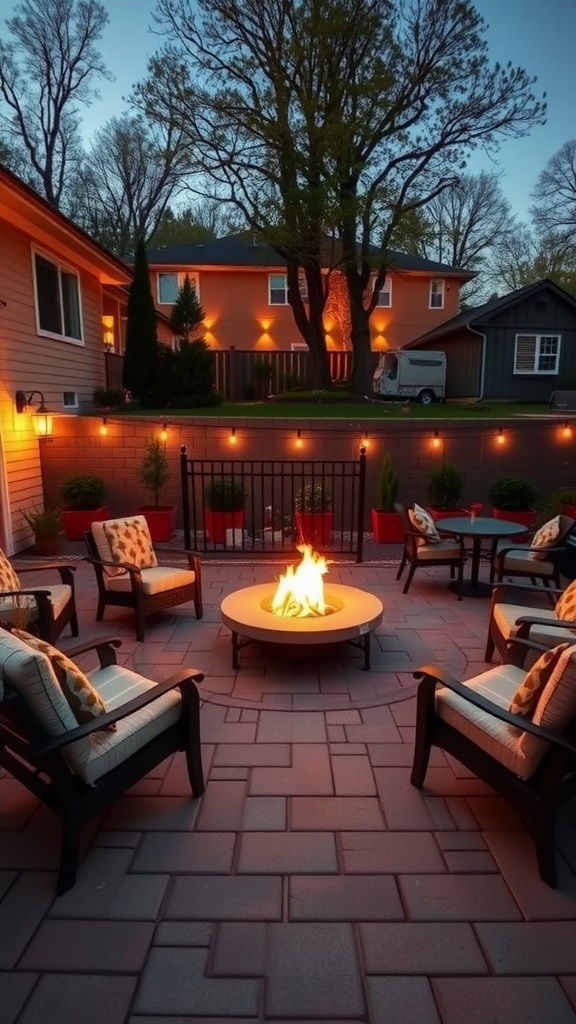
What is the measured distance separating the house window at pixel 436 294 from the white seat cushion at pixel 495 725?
812 inches

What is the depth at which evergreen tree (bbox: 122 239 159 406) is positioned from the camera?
451 inches

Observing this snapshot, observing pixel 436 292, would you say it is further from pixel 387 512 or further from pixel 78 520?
pixel 78 520

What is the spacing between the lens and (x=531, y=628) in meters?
3.30

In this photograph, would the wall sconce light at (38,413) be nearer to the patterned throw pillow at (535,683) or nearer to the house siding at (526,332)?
the patterned throw pillow at (535,683)

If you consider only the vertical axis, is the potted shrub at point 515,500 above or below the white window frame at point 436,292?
below

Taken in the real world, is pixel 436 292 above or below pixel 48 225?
above

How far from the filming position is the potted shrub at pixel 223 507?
703 cm

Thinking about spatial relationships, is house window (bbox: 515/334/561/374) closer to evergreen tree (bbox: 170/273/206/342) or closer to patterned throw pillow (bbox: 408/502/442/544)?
evergreen tree (bbox: 170/273/206/342)

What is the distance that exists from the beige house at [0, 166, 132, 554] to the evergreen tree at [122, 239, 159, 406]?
1494mm

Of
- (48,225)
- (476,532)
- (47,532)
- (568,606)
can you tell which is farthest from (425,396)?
(568,606)

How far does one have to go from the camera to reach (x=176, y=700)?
2393mm

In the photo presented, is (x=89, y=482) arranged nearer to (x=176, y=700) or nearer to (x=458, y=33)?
(x=176, y=700)

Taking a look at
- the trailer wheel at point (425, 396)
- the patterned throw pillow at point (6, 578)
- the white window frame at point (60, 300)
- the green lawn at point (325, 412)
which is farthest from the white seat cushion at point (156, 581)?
the trailer wheel at point (425, 396)

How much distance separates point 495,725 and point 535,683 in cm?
27
